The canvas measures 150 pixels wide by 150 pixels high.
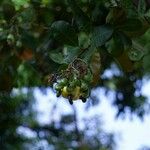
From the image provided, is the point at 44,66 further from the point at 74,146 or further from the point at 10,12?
the point at 74,146

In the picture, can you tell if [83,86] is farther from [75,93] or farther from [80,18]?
[80,18]

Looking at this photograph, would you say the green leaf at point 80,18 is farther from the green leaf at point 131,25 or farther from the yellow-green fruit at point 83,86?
the yellow-green fruit at point 83,86

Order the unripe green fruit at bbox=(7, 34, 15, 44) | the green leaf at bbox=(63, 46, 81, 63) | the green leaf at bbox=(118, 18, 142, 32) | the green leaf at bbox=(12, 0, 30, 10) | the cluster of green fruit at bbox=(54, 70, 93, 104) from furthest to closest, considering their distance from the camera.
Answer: the unripe green fruit at bbox=(7, 34, 15, 44) → the green leaf at bbox=(12, 0, 30, 10) → the green leaf at bbox=(118, 18, 142, 32) → the green leaf at bbox=(63, 46, 81, 63) → the cluster of green fruit at bbox=(54, 70, 93, 104)

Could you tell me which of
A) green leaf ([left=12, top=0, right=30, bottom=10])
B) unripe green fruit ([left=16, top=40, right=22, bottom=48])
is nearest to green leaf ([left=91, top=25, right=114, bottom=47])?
green leaf ([left=12, top=0, right=30, bottom=10])

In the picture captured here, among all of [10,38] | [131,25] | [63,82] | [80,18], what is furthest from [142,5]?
[10,38]

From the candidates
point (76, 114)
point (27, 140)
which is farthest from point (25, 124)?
point (76, 114)

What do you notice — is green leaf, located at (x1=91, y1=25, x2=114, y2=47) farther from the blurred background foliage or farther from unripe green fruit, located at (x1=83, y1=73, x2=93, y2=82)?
unripe green fruit, located at (x1=83, y1=73, x2=93, y2=82)
